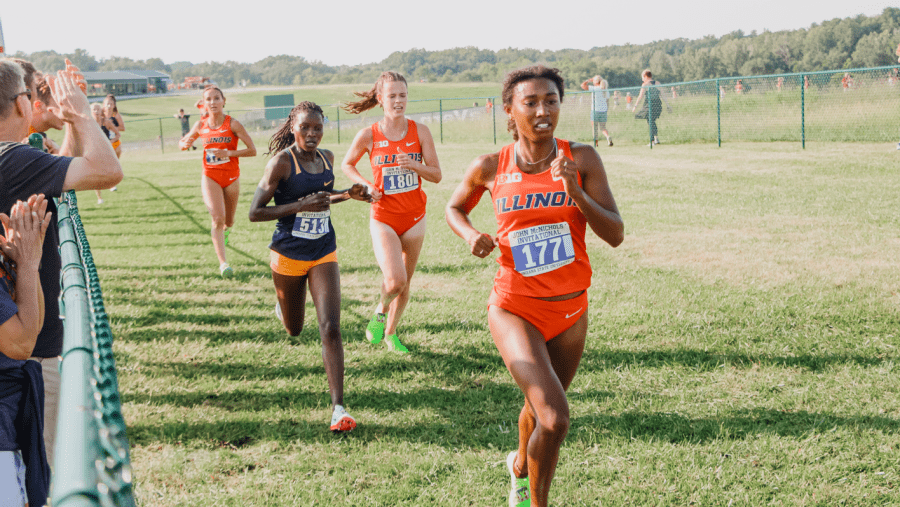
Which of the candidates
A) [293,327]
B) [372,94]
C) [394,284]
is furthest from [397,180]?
[293,327]

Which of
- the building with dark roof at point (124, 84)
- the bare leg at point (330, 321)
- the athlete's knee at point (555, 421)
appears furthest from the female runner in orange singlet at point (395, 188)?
the building with dark roof at point (124, 84)

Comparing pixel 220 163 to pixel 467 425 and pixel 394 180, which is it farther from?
pixel 467 425

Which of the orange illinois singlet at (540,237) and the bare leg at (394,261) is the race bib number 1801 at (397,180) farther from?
the orange illinois singlet at (540,237)

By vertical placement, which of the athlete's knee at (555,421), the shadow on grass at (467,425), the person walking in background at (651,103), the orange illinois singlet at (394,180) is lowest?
the shadow on grass at (467,425)

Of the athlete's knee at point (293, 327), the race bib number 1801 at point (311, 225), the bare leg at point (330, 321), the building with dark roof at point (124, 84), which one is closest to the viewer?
the bare leg at point (330, 321)

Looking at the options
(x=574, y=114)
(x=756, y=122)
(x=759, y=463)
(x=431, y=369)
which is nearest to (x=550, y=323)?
(x=759, y=463)

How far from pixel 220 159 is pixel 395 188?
13.7 feet

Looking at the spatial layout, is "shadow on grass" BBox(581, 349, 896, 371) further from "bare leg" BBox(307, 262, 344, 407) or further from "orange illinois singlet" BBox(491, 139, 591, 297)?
"orange illinois singlet" BBox(491, 139, 591, 297)

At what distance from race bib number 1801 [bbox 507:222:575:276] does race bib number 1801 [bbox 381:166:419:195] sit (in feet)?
9.31

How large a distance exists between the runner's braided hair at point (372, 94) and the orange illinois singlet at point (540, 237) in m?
2.94

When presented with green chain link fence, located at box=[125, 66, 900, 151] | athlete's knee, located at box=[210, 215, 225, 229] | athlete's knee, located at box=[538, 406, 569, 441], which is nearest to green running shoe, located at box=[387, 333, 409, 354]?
athlete's knee, located at box=[538, 406, 569, 441]

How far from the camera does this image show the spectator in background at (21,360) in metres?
2.28

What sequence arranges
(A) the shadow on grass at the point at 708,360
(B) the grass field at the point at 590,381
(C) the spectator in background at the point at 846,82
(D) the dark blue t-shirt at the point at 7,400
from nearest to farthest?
1. (D) the dark blue t-shirt at the point at 7,400
2. (B) the grass field at the point at 590,381
3. (A) the shadow on grass at the point at 708,360
4. (C) the spectator in background at the point at 846,82

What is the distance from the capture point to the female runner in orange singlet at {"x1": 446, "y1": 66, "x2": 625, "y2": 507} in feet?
11.2
